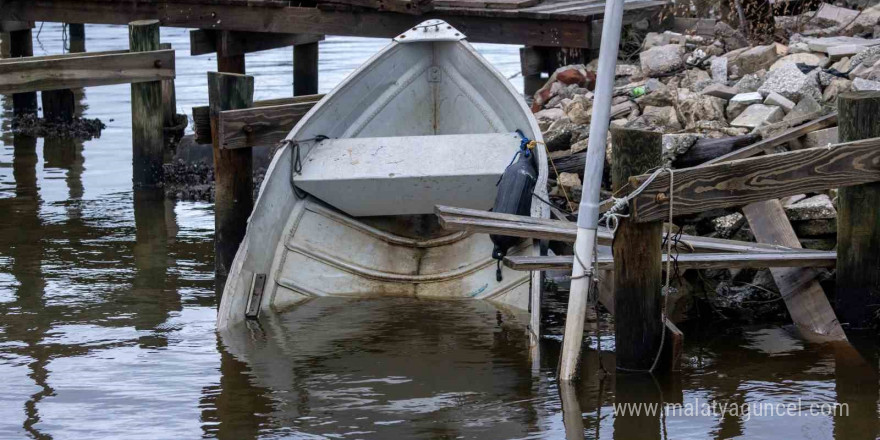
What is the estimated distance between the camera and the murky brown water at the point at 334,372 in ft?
19.5

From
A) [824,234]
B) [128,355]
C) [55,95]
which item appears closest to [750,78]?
[824,234]

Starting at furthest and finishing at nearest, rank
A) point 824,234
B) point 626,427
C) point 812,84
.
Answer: point 812,84 < point 824,234 < point 626,427

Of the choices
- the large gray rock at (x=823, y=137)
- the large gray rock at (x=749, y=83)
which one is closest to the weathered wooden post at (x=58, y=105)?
the large gray rock at (x=749, y=83)

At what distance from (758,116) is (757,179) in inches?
114

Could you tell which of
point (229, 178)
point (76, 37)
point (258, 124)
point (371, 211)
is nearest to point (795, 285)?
point (371, 211)

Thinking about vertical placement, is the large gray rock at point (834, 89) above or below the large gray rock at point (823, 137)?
above

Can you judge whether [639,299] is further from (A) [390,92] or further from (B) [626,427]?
(A) [390,92]

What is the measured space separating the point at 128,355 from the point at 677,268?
354 centimetres

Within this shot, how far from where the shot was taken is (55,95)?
15875 millimetres

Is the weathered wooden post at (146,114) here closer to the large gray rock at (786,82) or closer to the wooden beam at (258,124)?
the wooden beam at (258,124)

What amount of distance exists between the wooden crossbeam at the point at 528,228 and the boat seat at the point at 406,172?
48.4 inches

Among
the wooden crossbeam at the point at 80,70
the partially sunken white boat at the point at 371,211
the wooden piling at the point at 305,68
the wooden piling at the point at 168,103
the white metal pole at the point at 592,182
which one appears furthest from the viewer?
the wooden piling at the point at 305,68

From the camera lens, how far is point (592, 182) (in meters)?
5.75

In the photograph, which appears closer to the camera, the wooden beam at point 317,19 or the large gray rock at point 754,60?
the large gray rock at point 754,60
